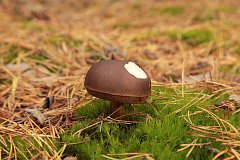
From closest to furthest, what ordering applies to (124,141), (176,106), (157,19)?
(124,141)
(176,106)
(157,19)

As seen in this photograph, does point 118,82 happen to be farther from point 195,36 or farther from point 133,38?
point 195,36

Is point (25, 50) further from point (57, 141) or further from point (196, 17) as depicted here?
point (196, 17)

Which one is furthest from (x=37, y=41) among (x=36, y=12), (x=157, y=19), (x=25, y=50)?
(x=157, y=19)

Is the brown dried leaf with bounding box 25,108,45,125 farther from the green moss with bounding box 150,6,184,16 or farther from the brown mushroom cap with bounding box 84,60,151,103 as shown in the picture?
the green moss with bounding box 150,6,184,16

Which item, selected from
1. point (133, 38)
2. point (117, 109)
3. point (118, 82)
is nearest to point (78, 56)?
point (133, 38)

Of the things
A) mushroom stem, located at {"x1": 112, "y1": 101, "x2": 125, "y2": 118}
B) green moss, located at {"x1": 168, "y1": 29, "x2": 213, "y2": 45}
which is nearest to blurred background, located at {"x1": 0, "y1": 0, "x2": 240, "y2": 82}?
green moss, located at {"x1": 168, "y1": 29, "x2": 213, "y2": 45}

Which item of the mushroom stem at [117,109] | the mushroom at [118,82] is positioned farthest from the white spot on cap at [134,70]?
the mushroom stem at [117,109]

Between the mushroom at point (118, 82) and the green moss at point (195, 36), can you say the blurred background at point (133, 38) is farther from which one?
the mushroom at point (118, 82)
